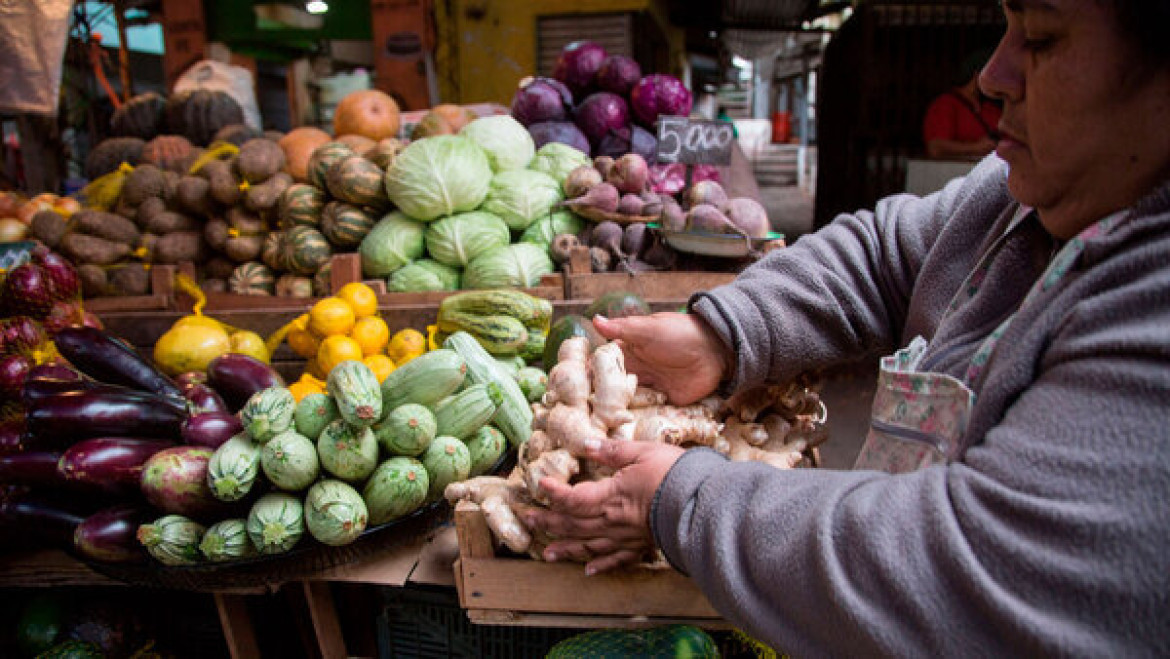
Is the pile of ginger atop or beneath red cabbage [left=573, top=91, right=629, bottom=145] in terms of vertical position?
beneath

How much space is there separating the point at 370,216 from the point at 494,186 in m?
0.75

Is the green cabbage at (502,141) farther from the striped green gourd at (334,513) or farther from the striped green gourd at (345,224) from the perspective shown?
the striped green gourd at (334,513)

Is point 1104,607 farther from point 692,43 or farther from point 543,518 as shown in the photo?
point 692,43

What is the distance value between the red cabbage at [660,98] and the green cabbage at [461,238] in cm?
184

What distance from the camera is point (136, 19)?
11031 millimetres

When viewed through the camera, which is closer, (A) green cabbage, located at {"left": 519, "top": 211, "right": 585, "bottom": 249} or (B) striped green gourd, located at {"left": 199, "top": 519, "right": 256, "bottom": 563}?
(B) striped green gourd, located at {"left": 199, "top": 519, "right": 256, "bottom": 563}

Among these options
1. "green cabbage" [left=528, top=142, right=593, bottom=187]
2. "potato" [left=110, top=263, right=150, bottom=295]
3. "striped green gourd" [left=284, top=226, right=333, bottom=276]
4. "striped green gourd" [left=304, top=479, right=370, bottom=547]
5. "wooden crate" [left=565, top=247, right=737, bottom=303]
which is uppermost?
"green cabbage" [left=528, top=142, right=593, bottom=187]

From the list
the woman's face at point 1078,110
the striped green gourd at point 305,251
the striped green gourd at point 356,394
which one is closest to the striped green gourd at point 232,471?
the striped green gourd at point 356,394

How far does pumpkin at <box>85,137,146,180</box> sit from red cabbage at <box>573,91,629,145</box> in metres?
4.10

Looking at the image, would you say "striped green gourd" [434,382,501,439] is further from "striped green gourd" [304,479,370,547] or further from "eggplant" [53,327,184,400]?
"eggplant" [53,327,184,400]

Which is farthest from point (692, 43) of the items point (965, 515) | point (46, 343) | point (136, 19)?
point (965, 515)

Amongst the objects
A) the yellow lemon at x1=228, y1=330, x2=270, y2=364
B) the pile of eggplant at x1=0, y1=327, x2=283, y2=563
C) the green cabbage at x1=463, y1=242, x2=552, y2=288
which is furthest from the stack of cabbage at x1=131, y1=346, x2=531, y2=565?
the green cabbage at x1=463, y1=242, x2=552, y2=288

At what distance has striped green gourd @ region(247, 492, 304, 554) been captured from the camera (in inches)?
61.7

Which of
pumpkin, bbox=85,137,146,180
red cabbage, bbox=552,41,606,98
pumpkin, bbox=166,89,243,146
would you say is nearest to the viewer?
red cabbage, bbox=552,41,606,98
